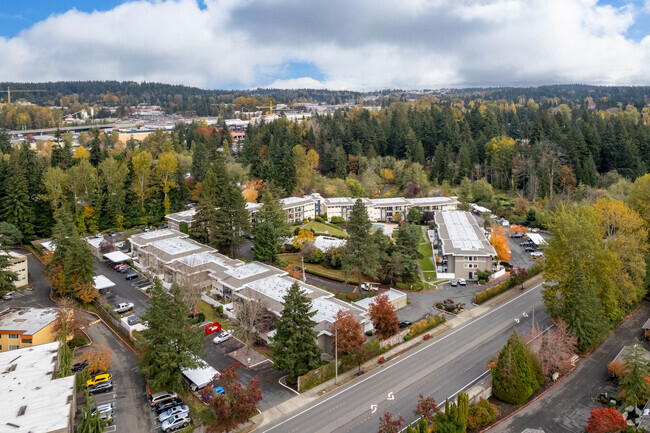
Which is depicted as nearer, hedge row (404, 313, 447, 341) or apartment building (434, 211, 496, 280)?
hedge row (404, 313, 447, 341)

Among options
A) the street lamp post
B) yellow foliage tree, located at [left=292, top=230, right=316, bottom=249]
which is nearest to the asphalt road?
the street lamp post

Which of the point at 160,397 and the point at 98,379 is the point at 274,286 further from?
the point at 98,379

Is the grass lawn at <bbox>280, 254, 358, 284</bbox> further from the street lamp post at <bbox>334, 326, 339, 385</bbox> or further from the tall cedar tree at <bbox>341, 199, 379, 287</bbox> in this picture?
the street lamp post at <bbox>334, 326, 339, 385</bbox>

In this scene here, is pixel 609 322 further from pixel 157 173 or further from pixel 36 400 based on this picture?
pixel 157 173

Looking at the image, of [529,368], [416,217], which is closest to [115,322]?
[529,368]

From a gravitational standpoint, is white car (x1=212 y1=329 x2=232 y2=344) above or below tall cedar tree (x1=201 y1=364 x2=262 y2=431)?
below

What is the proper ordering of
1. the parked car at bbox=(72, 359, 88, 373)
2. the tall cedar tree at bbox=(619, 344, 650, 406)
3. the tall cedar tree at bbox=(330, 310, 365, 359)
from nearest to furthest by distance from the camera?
the tall cedar tree at bbox=(619, 344, 650, 406), the tall cedar tree at bbox=(330, 310, 365, 359), the parked car at bbox=(72, 359, 88, 373)

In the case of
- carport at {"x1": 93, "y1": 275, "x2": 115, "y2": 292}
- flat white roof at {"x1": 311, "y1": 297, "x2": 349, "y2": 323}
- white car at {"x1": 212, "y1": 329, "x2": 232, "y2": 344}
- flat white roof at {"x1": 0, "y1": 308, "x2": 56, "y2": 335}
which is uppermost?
flat white roof at {"x1": 311, "y1": 297, "x2": 349, "y2": 323}
